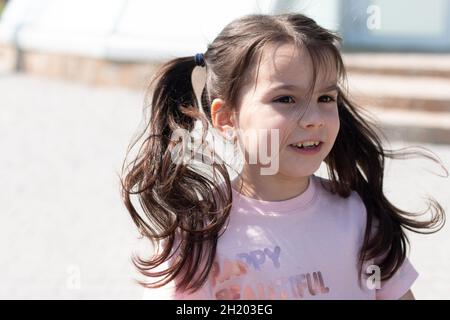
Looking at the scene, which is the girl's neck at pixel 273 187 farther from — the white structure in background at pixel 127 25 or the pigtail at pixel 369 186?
the white structure in background at pixel 127 25

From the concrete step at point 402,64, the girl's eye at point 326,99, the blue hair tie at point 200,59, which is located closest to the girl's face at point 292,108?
the girl's eye at point 326,99

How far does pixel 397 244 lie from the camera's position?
223 centimetres

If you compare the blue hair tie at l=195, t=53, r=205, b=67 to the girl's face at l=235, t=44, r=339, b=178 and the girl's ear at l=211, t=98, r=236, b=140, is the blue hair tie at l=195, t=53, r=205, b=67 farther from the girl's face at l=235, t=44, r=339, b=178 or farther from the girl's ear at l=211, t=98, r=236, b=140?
the girl's face at l=235, t=44, r=339, b=178

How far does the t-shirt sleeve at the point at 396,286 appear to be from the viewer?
87.8 inches

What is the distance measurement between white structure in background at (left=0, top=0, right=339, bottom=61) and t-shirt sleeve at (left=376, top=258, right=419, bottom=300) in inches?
235

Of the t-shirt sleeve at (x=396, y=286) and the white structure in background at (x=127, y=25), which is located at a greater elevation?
the white structure in background at (x=127, y=25)

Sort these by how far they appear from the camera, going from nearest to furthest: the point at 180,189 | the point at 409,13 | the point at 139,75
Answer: the point at 180,189 → the point at 139,75 → the point at 409,13

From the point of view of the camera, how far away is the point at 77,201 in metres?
5.54

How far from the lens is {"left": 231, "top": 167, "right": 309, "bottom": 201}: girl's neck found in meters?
2.18

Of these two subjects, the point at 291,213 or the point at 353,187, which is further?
the point at 353,187

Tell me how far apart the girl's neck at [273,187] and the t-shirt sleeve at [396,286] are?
32 cm

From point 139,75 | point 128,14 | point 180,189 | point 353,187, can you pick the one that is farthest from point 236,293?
point 128,14

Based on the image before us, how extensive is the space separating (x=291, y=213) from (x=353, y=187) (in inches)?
10.2
